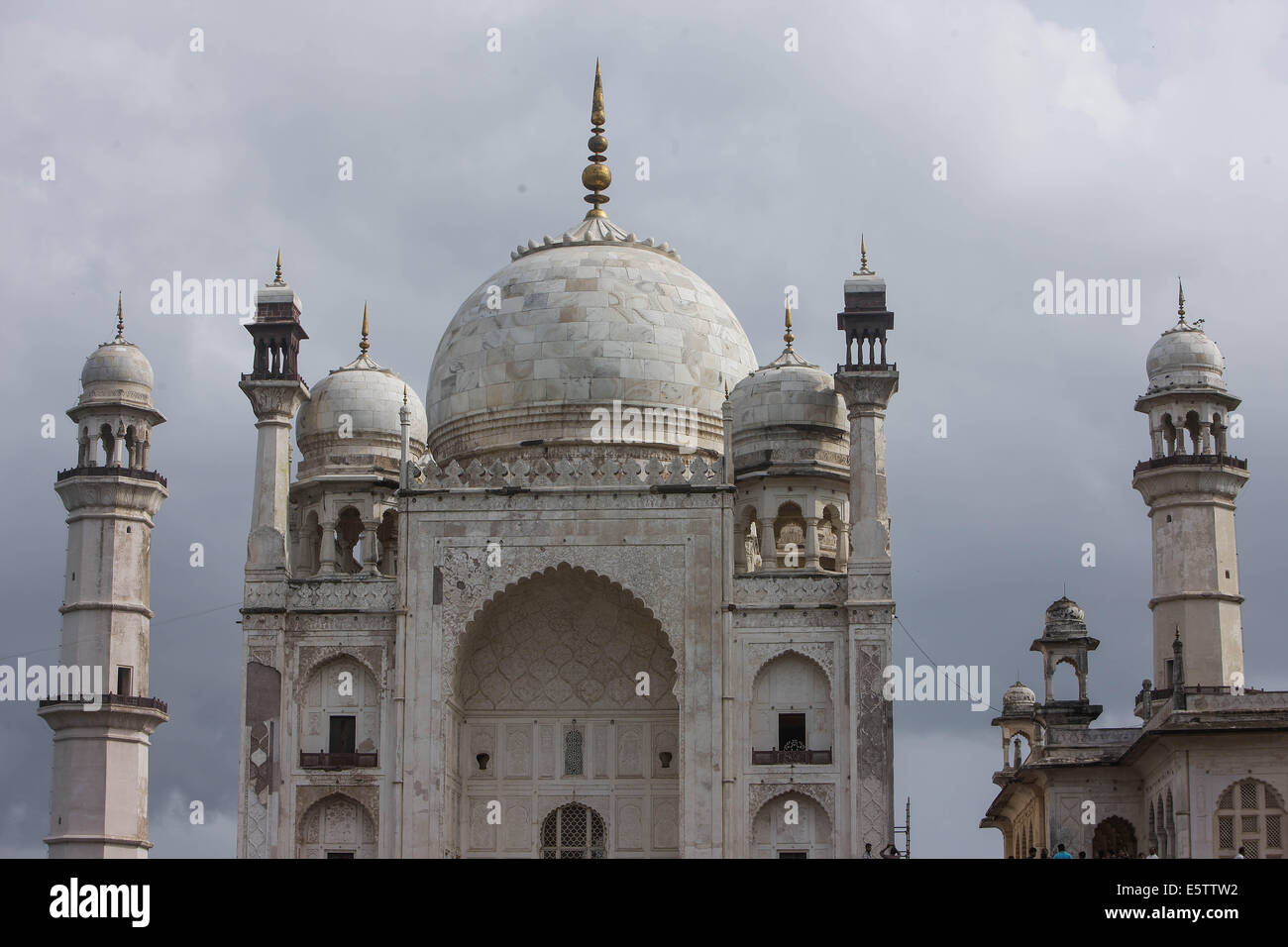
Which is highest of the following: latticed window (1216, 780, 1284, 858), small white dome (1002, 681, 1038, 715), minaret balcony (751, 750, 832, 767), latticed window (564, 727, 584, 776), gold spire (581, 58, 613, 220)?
gold spire (581, 58, 613, 220)

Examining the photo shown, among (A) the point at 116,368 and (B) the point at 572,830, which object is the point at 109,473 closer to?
(A) the point at 116,368

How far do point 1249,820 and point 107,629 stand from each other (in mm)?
20412

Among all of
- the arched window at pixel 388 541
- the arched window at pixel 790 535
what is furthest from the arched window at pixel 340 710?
the arched window at pixel 790 535

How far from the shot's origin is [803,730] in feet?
Result: 105

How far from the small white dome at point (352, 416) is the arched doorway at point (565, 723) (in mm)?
5154

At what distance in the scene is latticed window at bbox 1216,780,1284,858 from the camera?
3048 centimetres

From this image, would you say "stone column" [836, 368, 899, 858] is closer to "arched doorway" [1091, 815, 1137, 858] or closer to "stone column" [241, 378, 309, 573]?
"arched doorway" [1091, 815, 1137, 858]

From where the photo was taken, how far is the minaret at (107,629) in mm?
37750

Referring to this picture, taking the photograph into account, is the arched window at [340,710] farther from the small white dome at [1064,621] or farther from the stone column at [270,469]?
the small white dome at [1064,621]

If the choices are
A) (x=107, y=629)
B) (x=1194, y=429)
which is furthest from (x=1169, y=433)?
(x=107, y=629)

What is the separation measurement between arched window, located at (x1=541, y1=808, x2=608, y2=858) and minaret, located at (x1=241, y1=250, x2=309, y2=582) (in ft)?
18.9

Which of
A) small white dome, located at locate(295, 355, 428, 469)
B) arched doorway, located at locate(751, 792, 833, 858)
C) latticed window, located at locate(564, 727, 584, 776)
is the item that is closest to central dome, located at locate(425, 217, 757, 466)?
small white dome, located at locate(295, 355, 428, 469)
